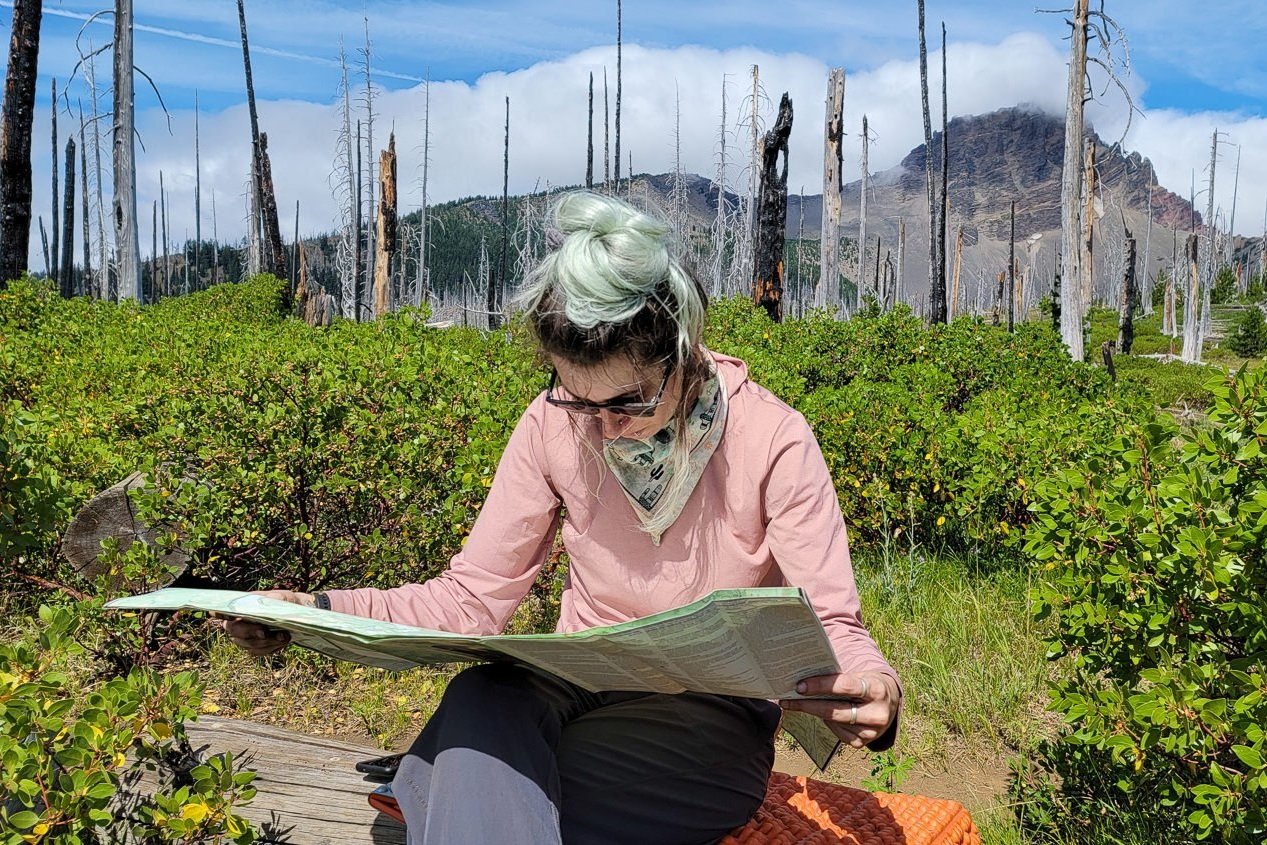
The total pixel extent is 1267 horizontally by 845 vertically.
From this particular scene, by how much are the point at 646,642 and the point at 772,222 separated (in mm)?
12415

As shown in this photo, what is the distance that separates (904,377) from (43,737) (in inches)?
237

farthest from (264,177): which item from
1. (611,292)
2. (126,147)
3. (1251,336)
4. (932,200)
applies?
(1251,336)

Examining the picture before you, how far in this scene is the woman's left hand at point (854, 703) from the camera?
4.91ft

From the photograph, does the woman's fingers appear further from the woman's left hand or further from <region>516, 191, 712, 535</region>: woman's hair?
the woman's left hand

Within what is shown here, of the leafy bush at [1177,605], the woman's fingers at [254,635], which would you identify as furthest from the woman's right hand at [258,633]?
the leafy bush at [1177,605]

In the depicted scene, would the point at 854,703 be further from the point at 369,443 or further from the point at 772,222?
the point at 772,222

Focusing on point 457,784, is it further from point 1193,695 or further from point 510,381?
point 510,381

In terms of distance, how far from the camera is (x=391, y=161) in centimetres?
2144

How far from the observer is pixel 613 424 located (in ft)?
6.38

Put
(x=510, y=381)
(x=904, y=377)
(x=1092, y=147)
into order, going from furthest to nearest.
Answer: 1. (x=1092, y=147)
2. (x=904, y=377)
3. (x=510, y=381)

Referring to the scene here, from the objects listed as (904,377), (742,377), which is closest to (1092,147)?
(904,377)

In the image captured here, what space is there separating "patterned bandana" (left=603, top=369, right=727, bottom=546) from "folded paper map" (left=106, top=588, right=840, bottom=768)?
47 cm

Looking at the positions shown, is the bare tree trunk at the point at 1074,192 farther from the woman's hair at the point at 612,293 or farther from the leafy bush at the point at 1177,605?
the woman's hair at the point at 612,293

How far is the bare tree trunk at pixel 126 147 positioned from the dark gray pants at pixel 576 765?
1551 centimetres
